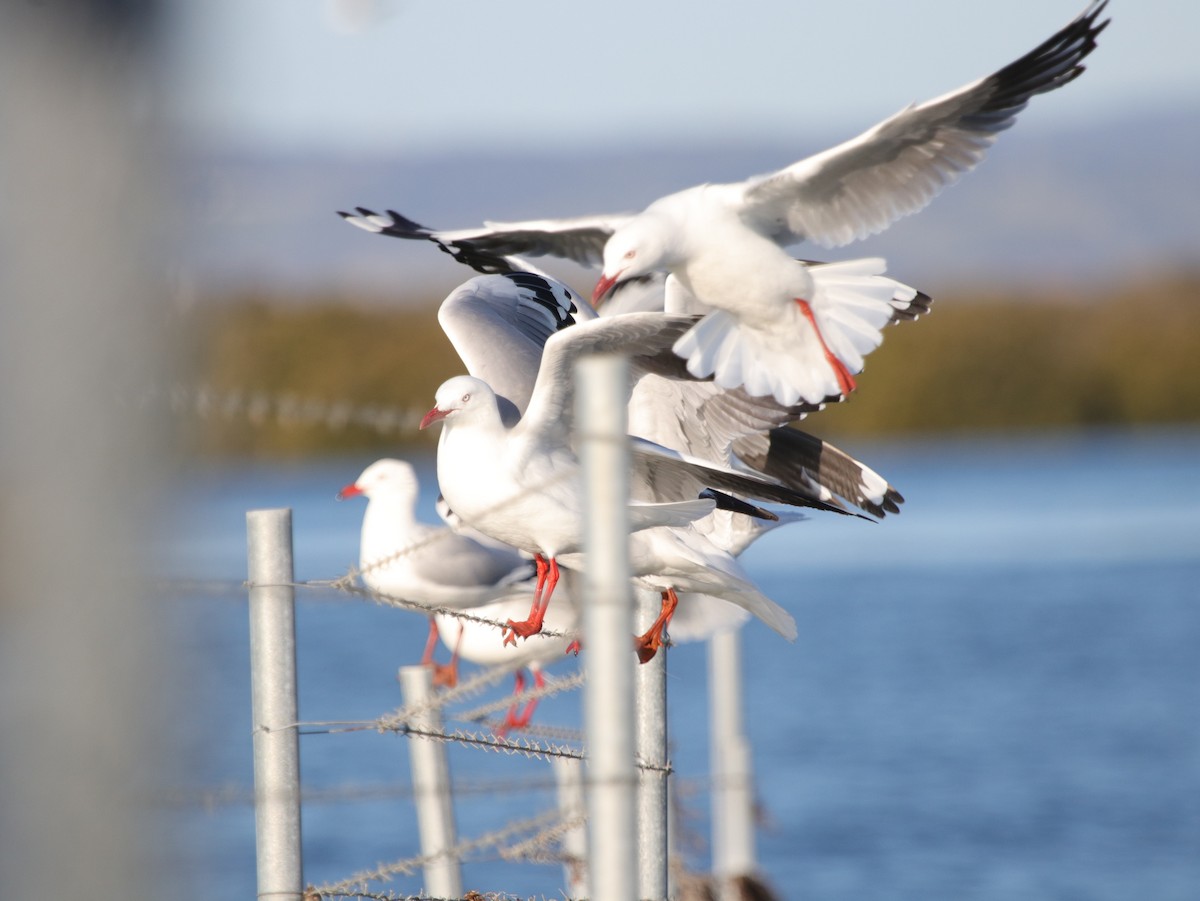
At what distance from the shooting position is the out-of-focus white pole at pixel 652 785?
288cm

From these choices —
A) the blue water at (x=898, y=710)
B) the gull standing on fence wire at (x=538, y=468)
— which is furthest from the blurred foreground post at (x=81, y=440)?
the gull standing on fence wire at (x=538, y=468)

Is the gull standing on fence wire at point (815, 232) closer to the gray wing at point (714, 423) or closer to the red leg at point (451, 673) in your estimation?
the gray wing at point (714, 423)

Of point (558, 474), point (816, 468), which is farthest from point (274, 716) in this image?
point (816, 468)

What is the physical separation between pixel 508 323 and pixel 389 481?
4.11ft

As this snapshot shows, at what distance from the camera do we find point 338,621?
20.8 meters

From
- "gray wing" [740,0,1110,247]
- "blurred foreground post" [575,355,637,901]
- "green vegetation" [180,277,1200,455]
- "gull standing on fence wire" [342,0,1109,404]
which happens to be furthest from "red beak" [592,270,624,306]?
"green vegetation" [180,277,1200,455]

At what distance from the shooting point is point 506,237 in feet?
17.2

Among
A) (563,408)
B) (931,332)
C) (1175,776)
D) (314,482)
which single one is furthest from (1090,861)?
(314,482)

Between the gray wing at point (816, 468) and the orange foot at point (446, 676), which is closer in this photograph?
the gray wing at point (816, 468)

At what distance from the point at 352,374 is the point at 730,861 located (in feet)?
60.5

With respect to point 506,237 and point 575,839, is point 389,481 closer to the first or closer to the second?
point 506,237

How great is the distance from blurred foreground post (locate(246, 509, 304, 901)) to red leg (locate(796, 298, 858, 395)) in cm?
212

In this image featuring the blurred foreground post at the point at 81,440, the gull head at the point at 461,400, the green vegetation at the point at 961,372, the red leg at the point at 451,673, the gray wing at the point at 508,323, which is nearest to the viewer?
the blurred foreground post at the point at 81,440

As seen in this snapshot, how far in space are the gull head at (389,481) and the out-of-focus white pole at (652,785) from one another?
283 cm
